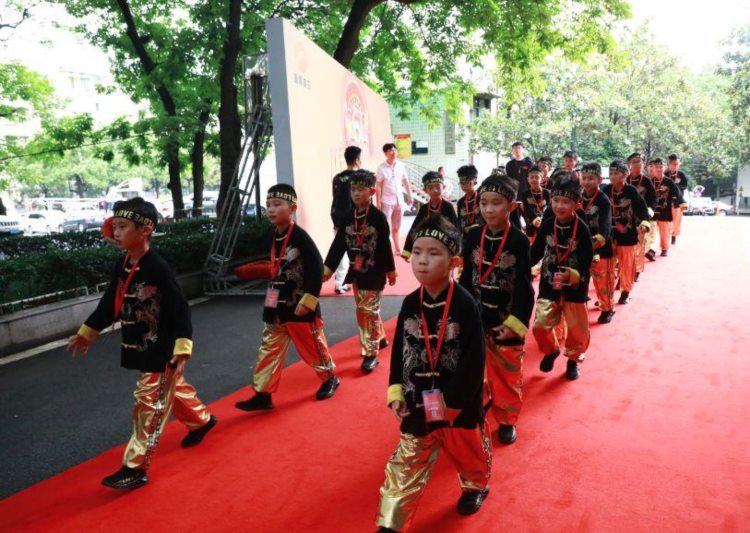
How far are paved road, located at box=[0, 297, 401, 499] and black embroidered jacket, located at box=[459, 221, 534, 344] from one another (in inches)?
68.7

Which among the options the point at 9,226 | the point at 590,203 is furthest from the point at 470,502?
the point at 9,226

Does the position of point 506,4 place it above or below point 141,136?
above

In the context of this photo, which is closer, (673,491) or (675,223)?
(673,491)

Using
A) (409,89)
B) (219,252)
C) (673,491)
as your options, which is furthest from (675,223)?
(673,491)

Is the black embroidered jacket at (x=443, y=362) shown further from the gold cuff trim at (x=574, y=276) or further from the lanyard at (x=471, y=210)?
the lanyard at (x=471, y=210)

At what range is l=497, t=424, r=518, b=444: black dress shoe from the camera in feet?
11.7

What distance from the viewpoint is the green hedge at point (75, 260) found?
21.6 feet

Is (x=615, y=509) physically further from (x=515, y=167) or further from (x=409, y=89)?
(x=409, y=89)

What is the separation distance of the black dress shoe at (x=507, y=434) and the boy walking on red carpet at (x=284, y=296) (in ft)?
5.01

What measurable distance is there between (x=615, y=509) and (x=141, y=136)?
1312cm

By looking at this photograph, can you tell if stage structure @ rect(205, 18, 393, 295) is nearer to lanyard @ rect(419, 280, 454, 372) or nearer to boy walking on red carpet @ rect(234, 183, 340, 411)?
boy walking on red carpet @ rect(234, 183, 340, 411)

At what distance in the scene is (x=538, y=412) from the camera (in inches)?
159

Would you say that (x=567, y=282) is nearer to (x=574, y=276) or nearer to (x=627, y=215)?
(x=574, y=276)

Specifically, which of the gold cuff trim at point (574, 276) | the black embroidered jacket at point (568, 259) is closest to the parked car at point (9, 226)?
the black embroidered jacket at point (568, 259)
